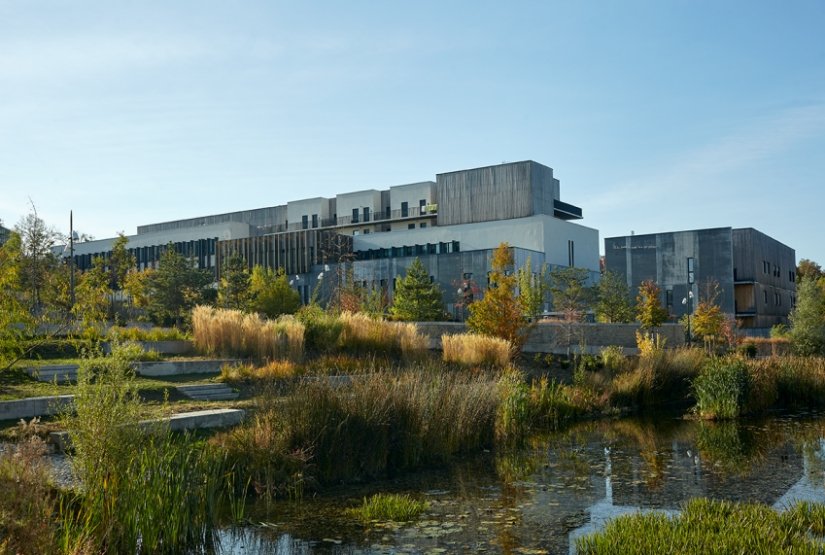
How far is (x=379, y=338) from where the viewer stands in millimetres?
21516

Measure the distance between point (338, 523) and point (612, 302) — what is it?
34621mm

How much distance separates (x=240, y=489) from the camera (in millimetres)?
9055

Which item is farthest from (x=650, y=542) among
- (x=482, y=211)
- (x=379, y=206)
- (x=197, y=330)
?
(x=379, y=206)

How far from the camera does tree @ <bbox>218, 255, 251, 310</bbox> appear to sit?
41.1 m

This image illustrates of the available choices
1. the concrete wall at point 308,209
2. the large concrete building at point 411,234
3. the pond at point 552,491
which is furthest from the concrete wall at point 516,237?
the pond at point 552,491

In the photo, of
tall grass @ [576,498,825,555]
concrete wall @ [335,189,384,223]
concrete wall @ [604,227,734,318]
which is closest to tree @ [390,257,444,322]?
concrete wall @ [604,227,734,318]

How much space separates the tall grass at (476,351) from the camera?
20.4 metres

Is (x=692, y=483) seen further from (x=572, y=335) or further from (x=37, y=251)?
(x=37, y=251)

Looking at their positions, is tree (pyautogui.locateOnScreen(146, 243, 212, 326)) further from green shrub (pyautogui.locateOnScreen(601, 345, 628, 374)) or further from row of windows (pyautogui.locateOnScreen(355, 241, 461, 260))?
green shrub (pyautogui.locateOnScreen(601, 345, 628, 374))

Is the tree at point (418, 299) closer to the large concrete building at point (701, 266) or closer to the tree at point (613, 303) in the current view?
the tree at point (613, 303)

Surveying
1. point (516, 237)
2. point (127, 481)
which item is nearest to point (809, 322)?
point (516, 237)

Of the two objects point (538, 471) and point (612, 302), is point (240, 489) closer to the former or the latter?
point (538, 471)

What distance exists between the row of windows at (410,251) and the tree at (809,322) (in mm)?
27413

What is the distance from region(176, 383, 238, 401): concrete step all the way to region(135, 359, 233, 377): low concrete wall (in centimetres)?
201
